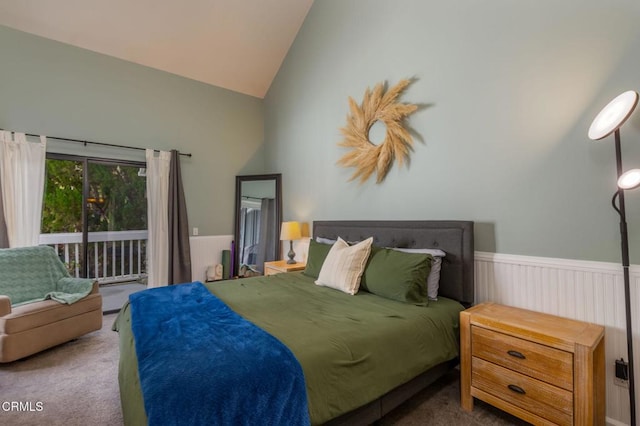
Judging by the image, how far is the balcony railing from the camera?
371 cm

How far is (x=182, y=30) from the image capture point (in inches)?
152

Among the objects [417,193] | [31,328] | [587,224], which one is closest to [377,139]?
[417,193]

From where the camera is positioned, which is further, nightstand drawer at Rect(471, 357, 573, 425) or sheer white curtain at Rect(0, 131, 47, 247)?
sheer white curtain at Rect(0, 131, 47, 247)

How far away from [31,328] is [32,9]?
3309 mm

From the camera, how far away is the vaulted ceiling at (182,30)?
132 inches

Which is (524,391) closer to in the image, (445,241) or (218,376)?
(445,241)

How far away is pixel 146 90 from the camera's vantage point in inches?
162

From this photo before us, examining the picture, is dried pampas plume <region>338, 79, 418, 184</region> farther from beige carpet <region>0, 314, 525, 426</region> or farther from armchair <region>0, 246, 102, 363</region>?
armchair <region>0, 246, 102, 363</region>

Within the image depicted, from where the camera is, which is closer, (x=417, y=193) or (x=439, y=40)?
(x=439, y=40)

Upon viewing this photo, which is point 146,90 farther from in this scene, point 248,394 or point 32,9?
point 248,394

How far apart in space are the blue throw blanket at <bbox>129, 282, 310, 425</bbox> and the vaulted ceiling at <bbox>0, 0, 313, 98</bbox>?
12.4 feet

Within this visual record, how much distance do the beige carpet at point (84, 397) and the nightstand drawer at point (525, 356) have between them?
0.40 metres

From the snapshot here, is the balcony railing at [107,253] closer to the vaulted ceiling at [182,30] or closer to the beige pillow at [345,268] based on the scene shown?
the vaulted ceiling at [182,30]

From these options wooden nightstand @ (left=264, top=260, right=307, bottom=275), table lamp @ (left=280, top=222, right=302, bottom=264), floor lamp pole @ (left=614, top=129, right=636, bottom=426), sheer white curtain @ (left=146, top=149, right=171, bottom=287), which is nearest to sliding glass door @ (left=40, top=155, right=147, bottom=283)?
sheer white curtain @ (left=146, top=149, right=171, bottom=287)
